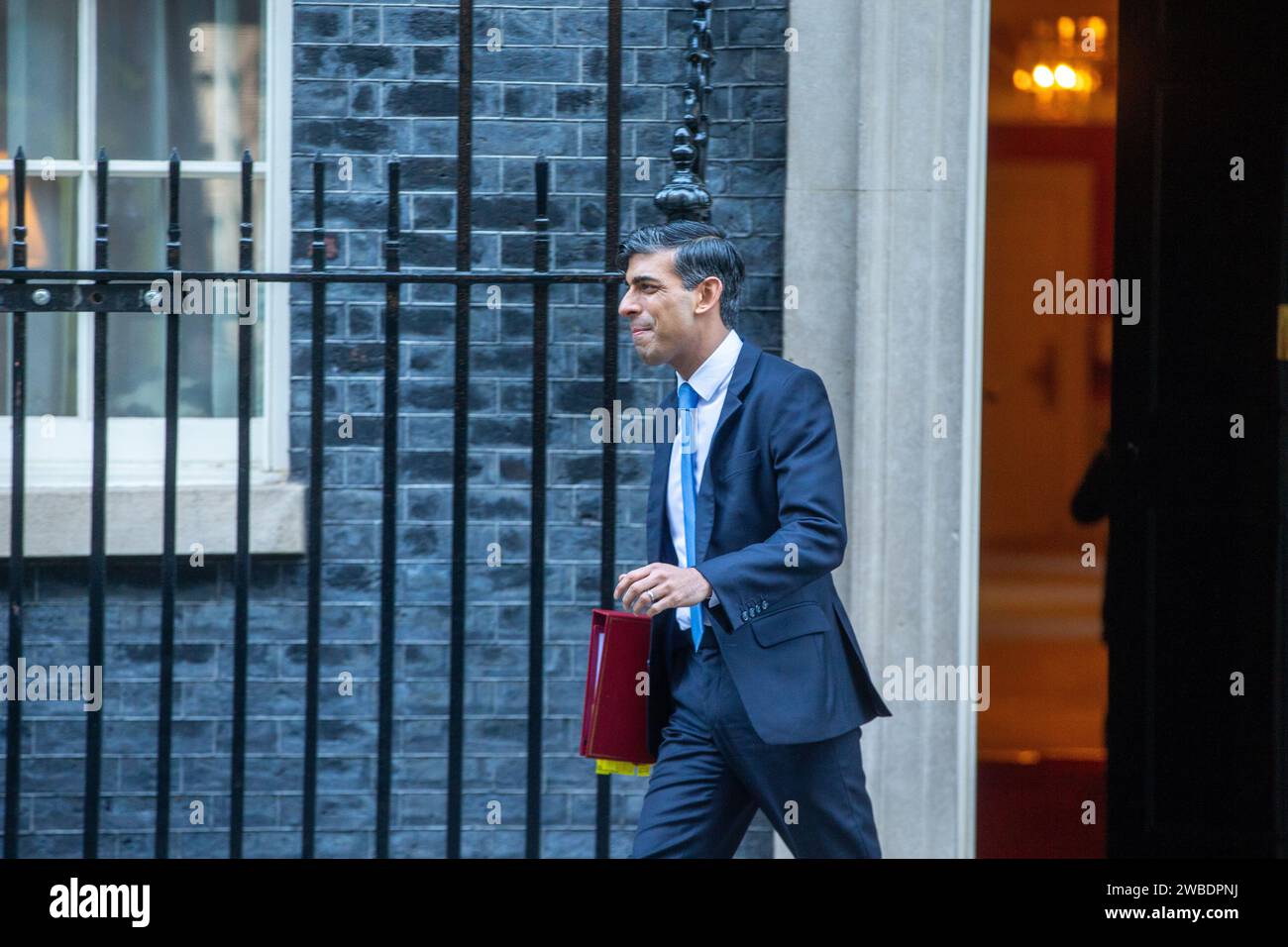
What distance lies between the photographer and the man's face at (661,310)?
377cm

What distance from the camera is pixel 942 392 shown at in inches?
199

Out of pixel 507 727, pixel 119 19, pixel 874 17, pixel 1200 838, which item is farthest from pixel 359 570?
pixel 1200 838

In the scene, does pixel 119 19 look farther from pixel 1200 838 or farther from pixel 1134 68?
pixel 1200 838

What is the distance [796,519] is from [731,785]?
2.20 feet

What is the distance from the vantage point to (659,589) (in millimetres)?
3422

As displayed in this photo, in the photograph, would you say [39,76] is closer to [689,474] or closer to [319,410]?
[319,410]

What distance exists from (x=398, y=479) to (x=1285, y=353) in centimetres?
304

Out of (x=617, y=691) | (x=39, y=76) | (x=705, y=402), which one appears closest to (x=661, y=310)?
(x=705, y=402)

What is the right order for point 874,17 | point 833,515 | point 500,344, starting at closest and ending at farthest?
point 833,515 < point 874,17 < point 500,344

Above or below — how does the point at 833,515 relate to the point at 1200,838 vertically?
above

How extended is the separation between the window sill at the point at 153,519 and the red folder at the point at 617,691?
1687mm
